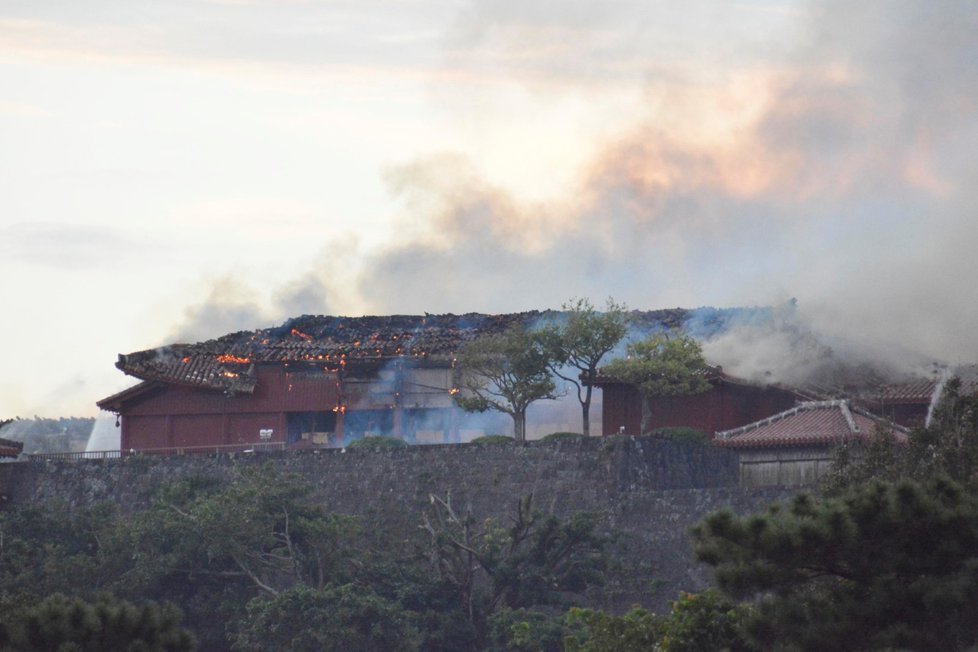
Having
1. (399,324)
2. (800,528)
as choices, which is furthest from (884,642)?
(399,324)

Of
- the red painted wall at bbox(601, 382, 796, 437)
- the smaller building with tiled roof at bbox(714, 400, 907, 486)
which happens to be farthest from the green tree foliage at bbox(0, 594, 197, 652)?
the red painted wall at bbox(601, 382, 796, 437)

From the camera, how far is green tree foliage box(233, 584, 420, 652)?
148ft

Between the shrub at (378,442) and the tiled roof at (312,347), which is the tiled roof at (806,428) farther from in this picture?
the tiled roof at (312,347)

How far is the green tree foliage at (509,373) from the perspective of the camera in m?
54.8

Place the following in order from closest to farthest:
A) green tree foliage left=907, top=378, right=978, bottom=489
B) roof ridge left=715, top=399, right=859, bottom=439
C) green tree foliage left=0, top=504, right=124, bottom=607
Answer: green tree foliage left=907, top=378, right=978, bottom=489 < green tree foliage left=0, top=504, right=124, bottom=607 < roof ridge left=715, top=399, right=859, bottom=439

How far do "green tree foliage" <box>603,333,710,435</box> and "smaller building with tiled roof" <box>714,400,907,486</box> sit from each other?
2.44 metres

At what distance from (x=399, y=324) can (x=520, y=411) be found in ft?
22.6

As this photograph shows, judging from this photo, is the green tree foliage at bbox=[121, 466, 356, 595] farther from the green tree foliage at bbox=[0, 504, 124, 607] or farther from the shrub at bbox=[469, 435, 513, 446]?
the shrub at bbox=[469, 435, 513, 446]

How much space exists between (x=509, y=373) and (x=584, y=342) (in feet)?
7.79

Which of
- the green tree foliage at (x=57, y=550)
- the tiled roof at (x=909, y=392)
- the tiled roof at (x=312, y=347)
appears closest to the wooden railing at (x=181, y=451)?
the tiled roof at (x=312, y=347)

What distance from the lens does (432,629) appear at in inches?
1796

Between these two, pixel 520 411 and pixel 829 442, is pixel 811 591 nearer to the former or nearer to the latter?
pixel 829 442

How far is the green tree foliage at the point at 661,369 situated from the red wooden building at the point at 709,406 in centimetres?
52

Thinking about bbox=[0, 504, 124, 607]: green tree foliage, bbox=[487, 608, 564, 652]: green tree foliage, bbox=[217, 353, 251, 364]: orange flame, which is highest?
bbox=[217, 353, 251, 364]: orange flame
